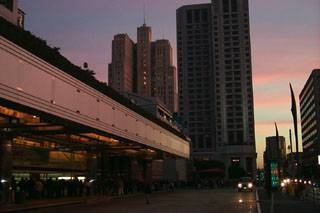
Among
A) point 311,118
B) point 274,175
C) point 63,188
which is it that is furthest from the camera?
point 311,118

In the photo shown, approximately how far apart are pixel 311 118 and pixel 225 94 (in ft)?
116

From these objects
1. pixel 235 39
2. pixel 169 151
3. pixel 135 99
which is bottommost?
pixel 169 151

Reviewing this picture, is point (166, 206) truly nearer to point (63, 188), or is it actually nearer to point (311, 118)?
point (63, 188)

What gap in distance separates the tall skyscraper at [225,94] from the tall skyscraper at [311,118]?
20682 millimetres

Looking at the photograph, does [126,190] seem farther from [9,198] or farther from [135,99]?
[135,99]

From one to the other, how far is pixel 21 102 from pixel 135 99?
5051 centimetres

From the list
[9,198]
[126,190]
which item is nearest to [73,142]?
[9,198]

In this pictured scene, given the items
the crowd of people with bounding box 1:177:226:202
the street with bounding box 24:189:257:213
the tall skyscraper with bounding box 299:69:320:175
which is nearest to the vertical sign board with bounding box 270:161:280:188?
the street with bounding box 24:189:257:213

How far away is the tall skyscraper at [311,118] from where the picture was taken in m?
135

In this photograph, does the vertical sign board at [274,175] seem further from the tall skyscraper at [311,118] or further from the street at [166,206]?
the tall skyscraper at [311,118]

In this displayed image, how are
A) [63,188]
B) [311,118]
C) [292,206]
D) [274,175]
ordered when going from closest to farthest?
[274,175]
[292,206]
[63,188]
[311,118]

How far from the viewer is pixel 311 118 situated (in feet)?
484

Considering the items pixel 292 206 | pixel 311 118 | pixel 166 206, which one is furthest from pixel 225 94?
pixel 166 206

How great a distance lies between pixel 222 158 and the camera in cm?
15800
